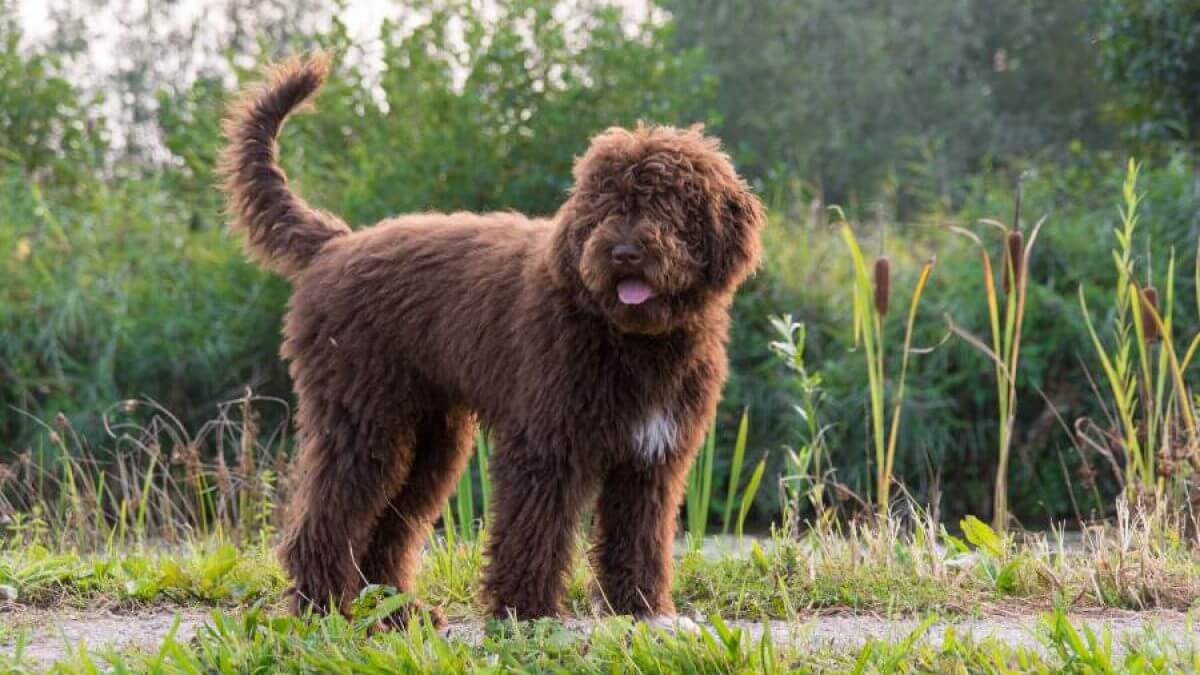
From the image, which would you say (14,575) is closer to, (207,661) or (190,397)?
(207,661)

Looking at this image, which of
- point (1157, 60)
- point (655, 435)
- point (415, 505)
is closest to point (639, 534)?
point (655, 435)

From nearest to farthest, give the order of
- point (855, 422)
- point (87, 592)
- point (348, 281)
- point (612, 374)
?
point (612, 374), point (348, 281), point (87, 592), point (855, 422)

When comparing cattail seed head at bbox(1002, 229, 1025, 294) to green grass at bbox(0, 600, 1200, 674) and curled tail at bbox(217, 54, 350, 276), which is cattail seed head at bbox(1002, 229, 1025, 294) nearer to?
green grass at bbox(0, 600, 1200, 674)

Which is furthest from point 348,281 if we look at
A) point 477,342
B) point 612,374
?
point 612,374

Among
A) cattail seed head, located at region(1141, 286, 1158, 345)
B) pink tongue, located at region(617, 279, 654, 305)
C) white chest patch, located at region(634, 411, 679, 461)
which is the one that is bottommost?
white chest patch, located at region(634, 411, 679, 461)

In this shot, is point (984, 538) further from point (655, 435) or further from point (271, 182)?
point (271, 182)

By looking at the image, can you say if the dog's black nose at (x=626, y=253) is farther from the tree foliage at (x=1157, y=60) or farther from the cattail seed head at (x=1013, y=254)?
the tree foliage at (x=1157, y=60)

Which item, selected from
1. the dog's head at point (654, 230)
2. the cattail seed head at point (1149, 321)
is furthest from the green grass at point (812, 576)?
the dog's head at point (654, 230)

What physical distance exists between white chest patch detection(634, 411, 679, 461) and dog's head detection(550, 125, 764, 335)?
1.17 ft

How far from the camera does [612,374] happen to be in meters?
5.45

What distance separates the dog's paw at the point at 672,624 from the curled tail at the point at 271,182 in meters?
2.11

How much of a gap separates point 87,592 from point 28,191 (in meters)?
9.27

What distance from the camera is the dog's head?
5.14 meters

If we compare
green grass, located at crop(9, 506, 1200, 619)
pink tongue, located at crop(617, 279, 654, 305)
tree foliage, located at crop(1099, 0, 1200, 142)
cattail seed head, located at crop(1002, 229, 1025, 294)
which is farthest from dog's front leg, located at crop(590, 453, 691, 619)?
tree foliage, located at crop(1099, 0, 1200, 142)
